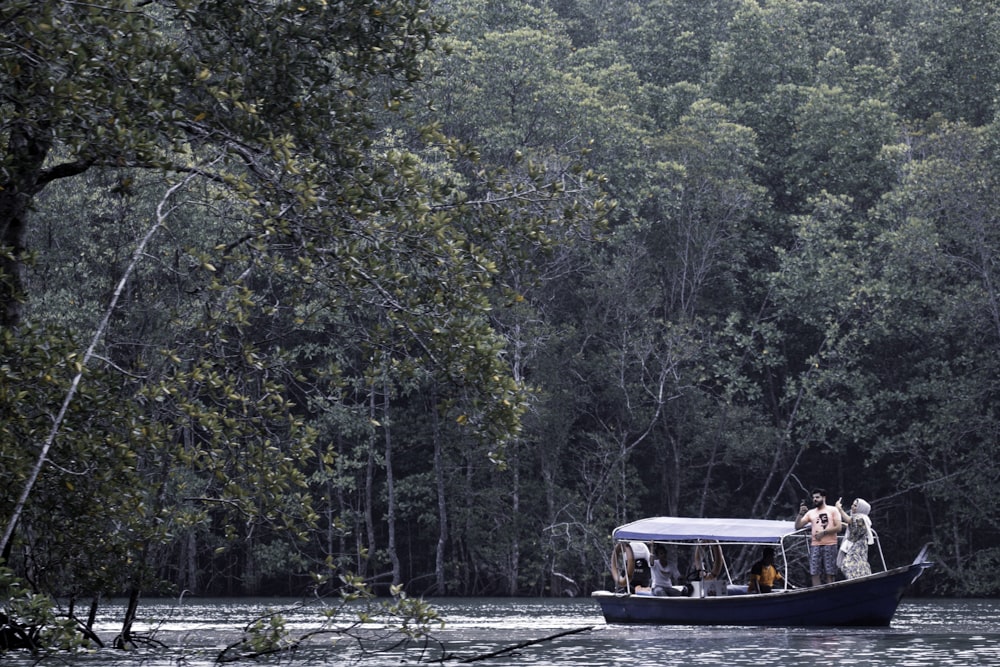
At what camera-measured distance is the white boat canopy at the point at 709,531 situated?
2458 cm

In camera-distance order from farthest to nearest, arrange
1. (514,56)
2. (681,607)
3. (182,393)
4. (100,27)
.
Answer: (514,56) < (681,607) < (182,393) < (100,27)

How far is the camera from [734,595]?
24.5 m

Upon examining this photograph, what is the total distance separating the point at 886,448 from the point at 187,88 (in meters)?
30.1

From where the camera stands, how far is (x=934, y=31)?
144 feet

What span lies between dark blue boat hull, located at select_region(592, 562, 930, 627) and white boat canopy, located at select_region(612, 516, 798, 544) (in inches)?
41.6

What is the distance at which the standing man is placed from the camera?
76.5ft

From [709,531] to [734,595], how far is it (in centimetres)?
120

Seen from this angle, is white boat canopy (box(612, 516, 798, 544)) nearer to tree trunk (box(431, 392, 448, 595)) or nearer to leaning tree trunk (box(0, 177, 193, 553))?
leaning tree trunk (box(0, 177, 193, 553))

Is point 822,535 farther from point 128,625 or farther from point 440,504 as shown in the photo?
point 440,504

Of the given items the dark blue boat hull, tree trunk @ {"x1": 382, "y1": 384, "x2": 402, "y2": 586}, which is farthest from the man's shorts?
tree trunk @ {"x1": 382, "y1": 384, "x2": 402, "y2": 586}

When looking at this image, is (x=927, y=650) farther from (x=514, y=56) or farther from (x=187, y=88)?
(x=514, y=56)

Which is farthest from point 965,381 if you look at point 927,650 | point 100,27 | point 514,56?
point 100,27

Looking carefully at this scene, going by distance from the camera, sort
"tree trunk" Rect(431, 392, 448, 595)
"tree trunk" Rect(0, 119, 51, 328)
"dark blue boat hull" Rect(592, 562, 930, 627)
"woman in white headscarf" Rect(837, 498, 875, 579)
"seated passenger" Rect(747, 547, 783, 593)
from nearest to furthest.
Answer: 1. "tree trunk" Rect(0, 119, 51, 328)
2. "dark blue boat hull" Rect(592, 562, 930, 627)
3. "woman in white headscarf" Rect(837, 498, 875, 579)
4. "seated passenger" Rect(747, 547, 783, 593)
5. "tree trunk" Rect(431, 392, 448, 595)

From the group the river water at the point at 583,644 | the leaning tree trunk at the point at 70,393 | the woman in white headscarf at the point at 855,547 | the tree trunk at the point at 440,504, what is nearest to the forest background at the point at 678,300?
the tree trunk at the point at 440,504
